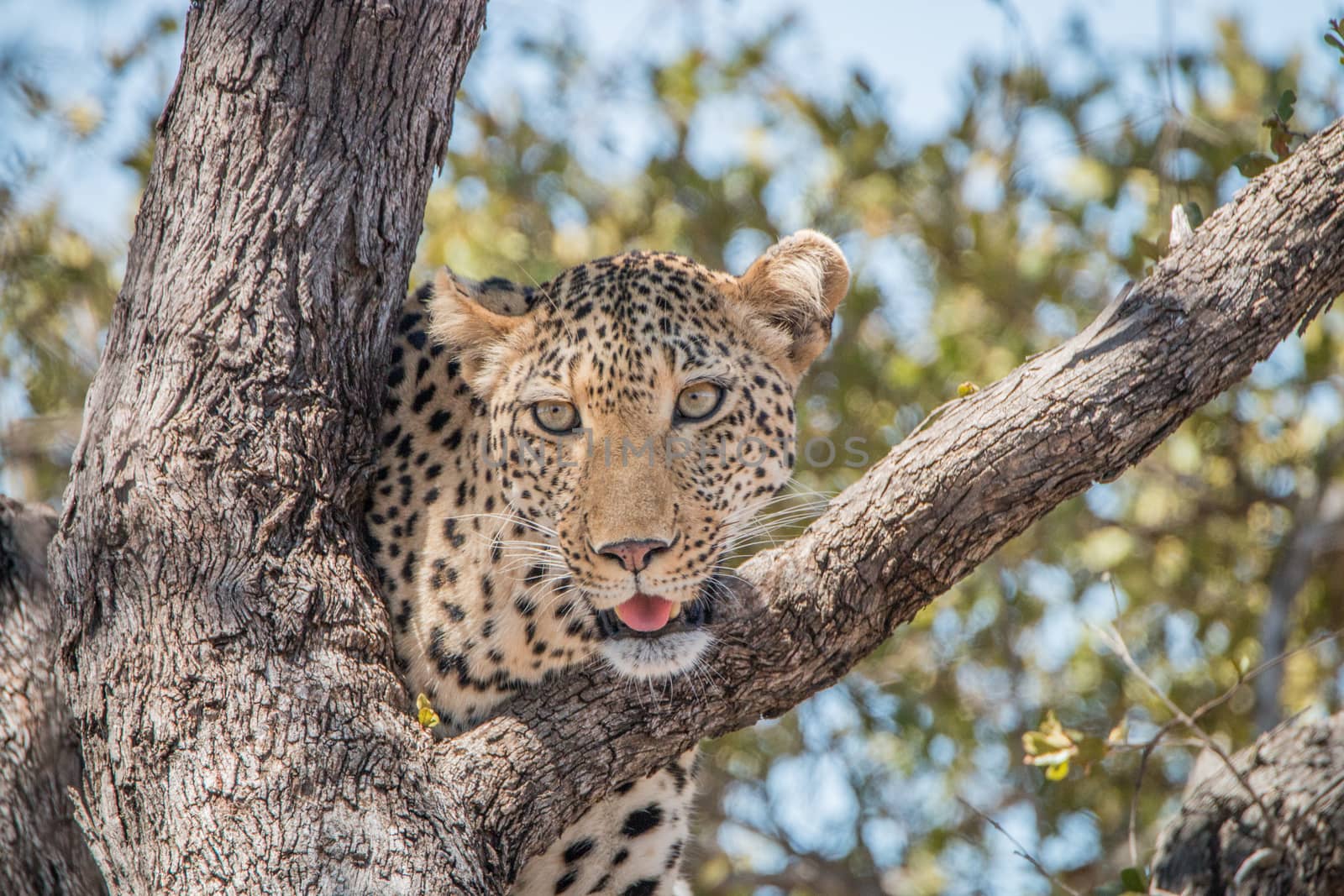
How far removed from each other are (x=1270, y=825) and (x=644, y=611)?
2.40 m

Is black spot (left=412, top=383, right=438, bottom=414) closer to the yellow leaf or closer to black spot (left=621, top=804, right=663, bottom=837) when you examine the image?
the yellow leaf

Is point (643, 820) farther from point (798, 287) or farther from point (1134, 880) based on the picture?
point (798, 287)

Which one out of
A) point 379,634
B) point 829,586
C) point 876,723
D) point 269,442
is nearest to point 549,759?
point 379,634

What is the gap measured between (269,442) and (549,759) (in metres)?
1.42

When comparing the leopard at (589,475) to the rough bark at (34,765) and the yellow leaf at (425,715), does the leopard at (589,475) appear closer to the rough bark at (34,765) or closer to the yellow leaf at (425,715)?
the yellow leaf at (425,715)

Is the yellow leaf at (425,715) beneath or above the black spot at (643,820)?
above

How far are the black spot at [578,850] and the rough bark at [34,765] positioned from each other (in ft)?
6.06

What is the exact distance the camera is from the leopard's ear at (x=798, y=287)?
5.55 m

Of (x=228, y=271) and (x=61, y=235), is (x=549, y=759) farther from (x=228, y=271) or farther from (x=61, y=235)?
(x=61, y=235)

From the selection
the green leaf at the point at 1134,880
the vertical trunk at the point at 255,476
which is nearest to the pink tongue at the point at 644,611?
the vertical trunk at the point at 255,476

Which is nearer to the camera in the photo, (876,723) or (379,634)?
(379,634)

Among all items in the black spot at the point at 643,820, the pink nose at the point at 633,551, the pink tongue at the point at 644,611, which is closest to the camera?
the pink nose at the point at 633,551

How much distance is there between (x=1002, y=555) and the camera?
29.7 ft

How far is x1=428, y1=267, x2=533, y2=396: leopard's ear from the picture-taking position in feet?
18.0
